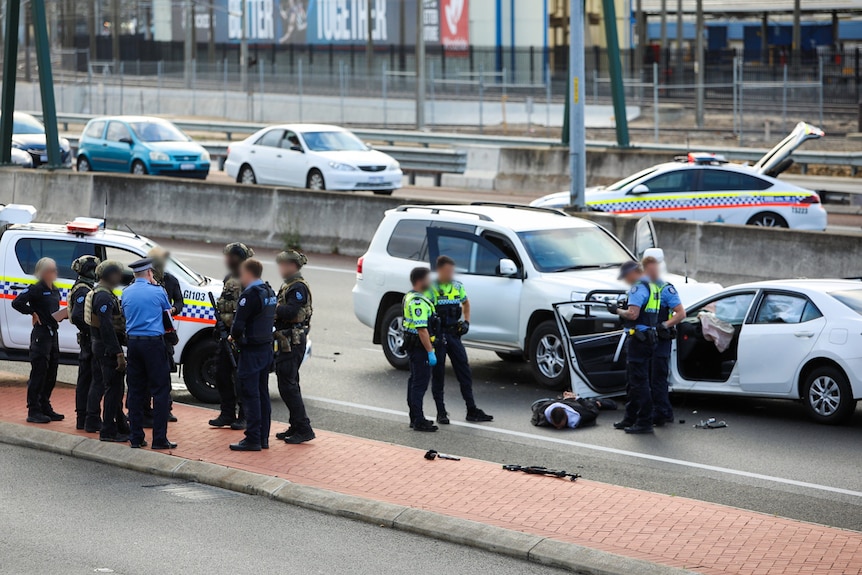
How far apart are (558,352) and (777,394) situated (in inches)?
92.4

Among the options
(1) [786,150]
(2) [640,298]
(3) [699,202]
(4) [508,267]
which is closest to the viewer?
(2) [640,298]

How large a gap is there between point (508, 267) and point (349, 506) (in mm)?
5152

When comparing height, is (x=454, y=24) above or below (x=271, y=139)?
above

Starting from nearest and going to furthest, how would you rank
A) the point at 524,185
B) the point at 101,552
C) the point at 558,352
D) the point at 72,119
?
the point at 101,552 → the point at 558,352 → the point at 524,185 → the point at 72,119

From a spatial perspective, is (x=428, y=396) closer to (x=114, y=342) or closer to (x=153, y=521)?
(x=114, y=342)

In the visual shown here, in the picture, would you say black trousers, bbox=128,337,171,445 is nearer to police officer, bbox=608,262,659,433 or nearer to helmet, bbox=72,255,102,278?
helmet, bbox=72,255,102,278

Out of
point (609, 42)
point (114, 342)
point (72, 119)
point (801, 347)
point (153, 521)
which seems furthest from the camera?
point (72, 119)

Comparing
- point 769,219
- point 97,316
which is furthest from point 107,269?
point 769,219

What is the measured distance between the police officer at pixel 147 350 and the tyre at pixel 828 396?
571 centimetres

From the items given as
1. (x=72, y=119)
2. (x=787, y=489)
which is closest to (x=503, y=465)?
(x=787, y=489)

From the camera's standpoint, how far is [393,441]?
1134 cm

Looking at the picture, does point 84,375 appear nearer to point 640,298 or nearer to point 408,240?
point 408,240

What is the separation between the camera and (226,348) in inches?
452

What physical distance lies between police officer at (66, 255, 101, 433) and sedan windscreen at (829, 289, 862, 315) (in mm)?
6656
